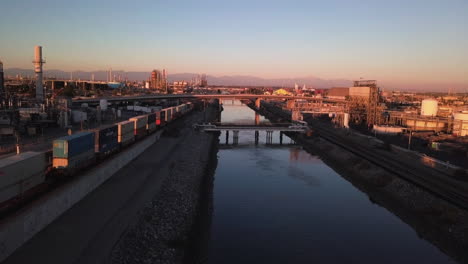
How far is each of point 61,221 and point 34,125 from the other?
99.1 feet

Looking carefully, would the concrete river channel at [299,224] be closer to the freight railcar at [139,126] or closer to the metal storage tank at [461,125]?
the freight railcar at [139,126]

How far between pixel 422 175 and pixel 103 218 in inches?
1189

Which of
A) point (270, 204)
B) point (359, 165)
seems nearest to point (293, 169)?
point (359, 165)

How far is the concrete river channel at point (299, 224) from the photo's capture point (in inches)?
791

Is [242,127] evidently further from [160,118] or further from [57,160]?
[57,160]

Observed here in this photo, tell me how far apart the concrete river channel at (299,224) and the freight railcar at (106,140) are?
35.8 ft

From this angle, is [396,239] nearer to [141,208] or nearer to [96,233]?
[141,208]

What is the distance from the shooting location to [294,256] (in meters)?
19.7

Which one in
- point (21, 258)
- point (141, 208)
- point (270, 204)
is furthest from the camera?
point (270, 204)

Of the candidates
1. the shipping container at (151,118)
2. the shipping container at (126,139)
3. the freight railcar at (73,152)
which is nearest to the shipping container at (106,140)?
the shipping container at (126,139)

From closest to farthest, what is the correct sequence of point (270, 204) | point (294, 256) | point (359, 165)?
point (294, 256) → point (270, 204) → point (359, 165)

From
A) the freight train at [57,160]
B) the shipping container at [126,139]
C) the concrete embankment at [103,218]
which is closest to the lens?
the concrete embankment at [103,218]

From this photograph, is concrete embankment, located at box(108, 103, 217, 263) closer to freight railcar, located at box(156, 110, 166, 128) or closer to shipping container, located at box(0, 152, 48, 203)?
shipping container, located at box(0, 152, 48, 203)

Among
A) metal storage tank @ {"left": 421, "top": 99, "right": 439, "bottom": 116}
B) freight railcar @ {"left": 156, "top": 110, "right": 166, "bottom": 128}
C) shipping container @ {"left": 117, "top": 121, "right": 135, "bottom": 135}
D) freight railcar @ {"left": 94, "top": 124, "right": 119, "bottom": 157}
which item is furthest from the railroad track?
metal storage tank @ {"left": 421, "top": 99, "right": 439, "bottom": 116}
